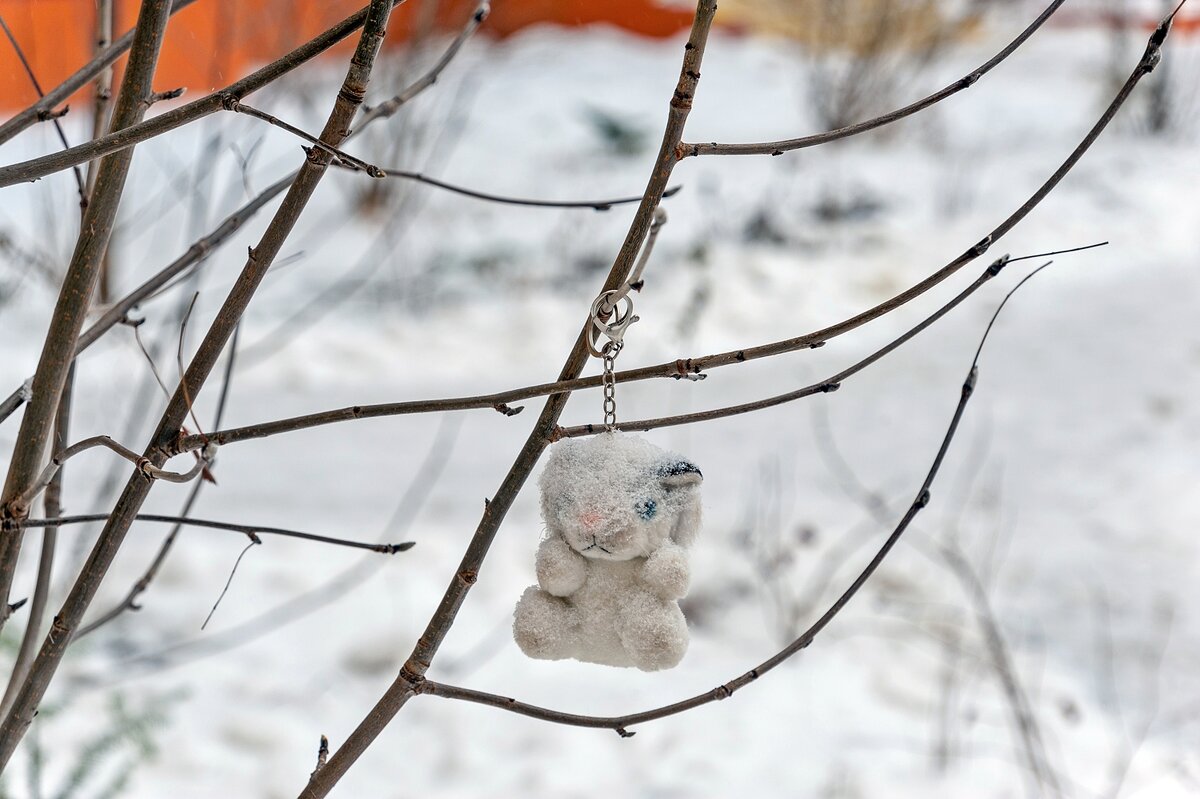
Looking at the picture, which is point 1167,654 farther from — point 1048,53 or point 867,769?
point 1048,53

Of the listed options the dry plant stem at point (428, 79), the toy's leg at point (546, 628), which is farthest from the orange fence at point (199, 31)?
the toy's leg at point (546, 628)

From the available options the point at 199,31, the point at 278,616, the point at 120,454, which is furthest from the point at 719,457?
the point at 199,31

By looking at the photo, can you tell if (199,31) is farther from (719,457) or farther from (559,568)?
(559,568)

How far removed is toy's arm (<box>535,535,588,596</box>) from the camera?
2.58 ft

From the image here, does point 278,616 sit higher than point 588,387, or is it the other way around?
point 278,616

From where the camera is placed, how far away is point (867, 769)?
6.84ft

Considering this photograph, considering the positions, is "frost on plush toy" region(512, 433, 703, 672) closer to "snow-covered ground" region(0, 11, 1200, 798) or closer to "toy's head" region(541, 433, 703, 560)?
"toy's head" region(541, 433, 703, 560)

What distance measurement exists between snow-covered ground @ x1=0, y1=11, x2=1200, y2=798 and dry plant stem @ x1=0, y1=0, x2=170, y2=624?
407mm

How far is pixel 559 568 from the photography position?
0.79 metres

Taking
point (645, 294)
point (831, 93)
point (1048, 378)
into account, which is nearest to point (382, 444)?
point (645, 294)

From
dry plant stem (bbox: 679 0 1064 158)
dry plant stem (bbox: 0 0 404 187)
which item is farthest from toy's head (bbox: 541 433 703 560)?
dry plant stem (bbox: 0 0 404 187)

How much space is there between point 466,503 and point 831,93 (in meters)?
3.57

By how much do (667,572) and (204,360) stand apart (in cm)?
39

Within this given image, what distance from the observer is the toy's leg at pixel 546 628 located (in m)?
0.79
